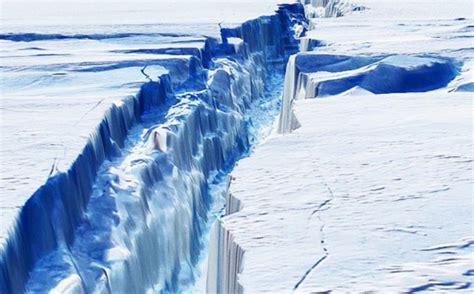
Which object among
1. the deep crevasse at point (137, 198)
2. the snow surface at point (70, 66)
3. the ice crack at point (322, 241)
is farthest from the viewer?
the snow surface at point (70, 66)

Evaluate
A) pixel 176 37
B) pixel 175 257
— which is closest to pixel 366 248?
pixel 175 257

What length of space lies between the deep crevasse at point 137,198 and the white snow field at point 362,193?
668 mm

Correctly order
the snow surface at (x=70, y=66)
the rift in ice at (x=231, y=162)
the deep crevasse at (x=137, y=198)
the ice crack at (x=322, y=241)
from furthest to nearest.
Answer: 1. the snow surface at (x=70, y=66)
2. the deep crevasse at (x=137, y=198)
3. the rift in ice at (x=231, y=162)
4. the ice crack at (x=322, y=241)

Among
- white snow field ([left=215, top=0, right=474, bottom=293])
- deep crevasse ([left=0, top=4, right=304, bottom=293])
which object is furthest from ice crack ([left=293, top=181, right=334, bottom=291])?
deep crevasse ([left=0, top=4, right=304, bottom=293])

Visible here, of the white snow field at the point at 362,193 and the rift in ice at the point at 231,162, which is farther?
the rift in ice at the point at 231,162

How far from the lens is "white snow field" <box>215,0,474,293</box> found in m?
2.26

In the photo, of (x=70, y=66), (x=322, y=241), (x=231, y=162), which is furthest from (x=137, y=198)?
(x=70, y=66)

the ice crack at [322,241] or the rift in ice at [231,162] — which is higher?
the ice crack at [322,241]

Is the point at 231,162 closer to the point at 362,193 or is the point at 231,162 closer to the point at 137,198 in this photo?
the point at 137,198

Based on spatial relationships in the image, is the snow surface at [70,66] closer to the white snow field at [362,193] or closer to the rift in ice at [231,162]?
the rift in ice at [231,162]

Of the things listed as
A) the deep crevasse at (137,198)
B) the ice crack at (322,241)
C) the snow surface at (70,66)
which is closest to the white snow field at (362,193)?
the ice crack at (322,241)

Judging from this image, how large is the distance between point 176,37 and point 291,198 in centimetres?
506

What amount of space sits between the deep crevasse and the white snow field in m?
0.67

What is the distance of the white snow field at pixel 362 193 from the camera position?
2261 millimetres
